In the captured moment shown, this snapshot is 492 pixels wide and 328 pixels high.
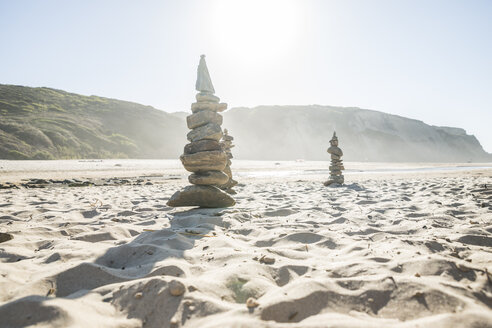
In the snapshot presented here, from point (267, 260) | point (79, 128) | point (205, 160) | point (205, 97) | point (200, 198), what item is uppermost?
point (79, 128)

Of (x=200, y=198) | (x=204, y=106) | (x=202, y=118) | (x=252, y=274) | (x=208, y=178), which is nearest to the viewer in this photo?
(x=252, y=274)

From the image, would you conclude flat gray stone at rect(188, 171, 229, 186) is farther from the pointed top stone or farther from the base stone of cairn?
the base stone of cairn

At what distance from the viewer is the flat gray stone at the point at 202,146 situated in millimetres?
6127

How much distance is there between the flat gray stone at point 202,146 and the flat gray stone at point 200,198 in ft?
3.02

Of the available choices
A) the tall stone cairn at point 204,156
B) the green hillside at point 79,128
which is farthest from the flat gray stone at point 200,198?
the green hillside at point 79,128

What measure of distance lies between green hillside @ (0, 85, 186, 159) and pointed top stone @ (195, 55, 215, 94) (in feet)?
132

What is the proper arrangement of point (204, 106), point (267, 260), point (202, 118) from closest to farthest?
point (267, 260) → point (202, 118) → point (204, 106)

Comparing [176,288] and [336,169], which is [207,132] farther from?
[336,169]

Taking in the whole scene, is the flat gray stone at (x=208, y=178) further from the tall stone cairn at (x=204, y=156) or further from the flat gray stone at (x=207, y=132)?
the flat gray stone at (x=207, y=132)

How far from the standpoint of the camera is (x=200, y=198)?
5.91m

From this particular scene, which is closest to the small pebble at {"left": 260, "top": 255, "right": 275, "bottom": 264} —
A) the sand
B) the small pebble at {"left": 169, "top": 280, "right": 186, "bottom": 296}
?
the sand

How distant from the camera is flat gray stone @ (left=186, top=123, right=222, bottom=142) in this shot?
612 cm

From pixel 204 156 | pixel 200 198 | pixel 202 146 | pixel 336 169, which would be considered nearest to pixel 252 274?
pixel 200 198

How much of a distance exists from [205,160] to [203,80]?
2064 millimetres
